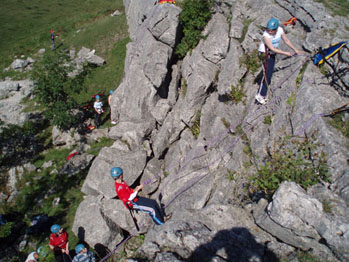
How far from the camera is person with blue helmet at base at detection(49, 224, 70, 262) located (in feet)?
36.6

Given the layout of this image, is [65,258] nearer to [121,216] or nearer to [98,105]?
[121,216]

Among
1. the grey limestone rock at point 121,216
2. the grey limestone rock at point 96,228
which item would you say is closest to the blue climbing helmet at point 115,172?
the grey limestone rock at point 121,216

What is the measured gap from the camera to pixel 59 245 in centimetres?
1118

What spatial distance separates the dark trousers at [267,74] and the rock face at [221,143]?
0.35 metres

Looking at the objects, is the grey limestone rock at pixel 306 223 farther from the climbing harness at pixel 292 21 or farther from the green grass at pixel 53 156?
the green grass at pixel 53 156

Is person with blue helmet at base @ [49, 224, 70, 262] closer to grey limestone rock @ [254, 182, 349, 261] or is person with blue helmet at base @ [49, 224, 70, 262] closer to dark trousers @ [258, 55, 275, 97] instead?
grey limestone rock @ [254, 182, 349, 261]

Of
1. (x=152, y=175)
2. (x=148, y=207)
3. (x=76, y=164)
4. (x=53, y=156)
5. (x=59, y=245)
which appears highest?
(x=148, y=207)

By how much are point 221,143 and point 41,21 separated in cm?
5344

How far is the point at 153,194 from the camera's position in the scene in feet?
44.0

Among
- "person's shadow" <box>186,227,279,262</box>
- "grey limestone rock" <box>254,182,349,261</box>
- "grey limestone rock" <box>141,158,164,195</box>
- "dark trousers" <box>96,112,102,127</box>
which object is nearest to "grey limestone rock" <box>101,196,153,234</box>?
"grey limestone rock" <box>141,158,164,195</box>

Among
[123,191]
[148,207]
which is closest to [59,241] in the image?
[123,191]

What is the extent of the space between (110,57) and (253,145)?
25.0m

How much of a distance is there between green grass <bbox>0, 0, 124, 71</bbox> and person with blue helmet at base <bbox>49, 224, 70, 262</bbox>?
1095 inches

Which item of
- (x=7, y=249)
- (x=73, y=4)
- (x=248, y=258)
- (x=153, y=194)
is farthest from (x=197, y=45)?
(x=73, y=4)
